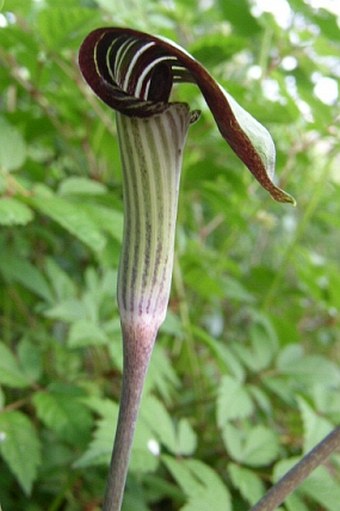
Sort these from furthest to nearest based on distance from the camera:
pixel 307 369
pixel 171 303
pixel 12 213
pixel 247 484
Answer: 1. pixel 171 303
2. pixel 307 369
3. pixel 247 484
4. pixel 12 213

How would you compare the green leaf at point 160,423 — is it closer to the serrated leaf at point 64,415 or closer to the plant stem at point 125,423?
the serrated leaf at point 64,415

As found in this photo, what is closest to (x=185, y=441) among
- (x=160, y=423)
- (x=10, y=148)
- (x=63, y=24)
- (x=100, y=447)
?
(x=160, y=423)

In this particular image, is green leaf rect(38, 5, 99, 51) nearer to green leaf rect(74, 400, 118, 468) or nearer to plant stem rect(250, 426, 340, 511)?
green leaf rect(74, 400, 118, 468)

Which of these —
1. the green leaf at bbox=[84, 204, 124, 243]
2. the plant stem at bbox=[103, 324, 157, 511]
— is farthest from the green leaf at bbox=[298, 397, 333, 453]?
the plant stem at bbox=[103, 324, 157, 511]

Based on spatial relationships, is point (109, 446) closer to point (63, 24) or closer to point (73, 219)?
point (73, 219)

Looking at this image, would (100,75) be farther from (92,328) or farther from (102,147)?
(102,147)

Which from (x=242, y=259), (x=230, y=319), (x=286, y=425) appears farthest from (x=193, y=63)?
(x=242, y=259)

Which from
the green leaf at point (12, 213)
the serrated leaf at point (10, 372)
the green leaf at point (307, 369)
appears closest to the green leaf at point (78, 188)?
the green leaf at point (12, 213)
